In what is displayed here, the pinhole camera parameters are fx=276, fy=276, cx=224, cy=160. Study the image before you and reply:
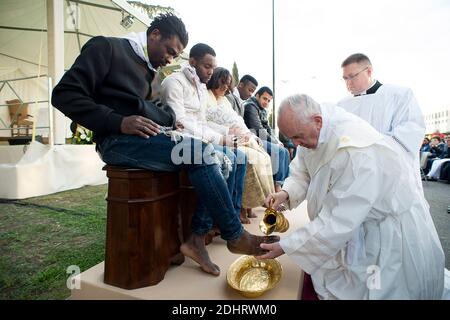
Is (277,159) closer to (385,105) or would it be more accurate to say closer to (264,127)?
(264,127)

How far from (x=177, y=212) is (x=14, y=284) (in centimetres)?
127

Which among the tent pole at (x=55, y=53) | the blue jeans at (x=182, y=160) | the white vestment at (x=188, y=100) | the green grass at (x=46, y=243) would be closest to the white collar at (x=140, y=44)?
the white vestment at (x=188, y=100)

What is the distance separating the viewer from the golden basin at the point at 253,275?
1641 millimetres

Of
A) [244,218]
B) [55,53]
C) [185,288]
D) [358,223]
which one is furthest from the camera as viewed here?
[55,53]

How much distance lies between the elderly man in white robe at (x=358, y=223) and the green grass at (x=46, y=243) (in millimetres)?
1669

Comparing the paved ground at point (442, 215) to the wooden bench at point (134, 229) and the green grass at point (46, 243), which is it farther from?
the green grass at point (46, 243)

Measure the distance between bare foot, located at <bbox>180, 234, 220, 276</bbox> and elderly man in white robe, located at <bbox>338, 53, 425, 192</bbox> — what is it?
2.37m

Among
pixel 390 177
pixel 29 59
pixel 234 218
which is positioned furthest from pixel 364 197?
pixel 29 59

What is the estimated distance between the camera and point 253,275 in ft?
6.19

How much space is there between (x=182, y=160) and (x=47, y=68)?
7.65 m

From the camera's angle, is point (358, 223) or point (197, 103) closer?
point (358, 223)

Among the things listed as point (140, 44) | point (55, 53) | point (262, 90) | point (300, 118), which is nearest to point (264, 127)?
point (262, 90)

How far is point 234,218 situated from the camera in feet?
5.96
